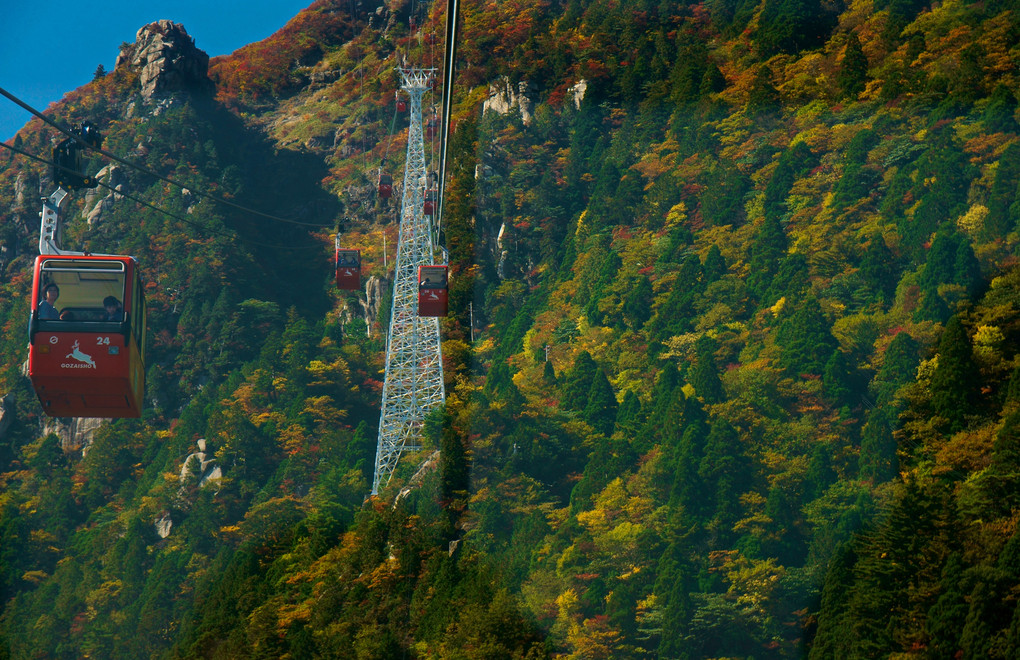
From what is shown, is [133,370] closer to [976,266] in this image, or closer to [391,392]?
[391,392]

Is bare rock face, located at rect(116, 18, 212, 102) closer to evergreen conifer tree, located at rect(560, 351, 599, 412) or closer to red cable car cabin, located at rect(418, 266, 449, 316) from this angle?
evergreen conifer tree, located at rect(560, 351, 599, 412)

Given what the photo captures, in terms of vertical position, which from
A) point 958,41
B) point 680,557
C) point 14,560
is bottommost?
point 14,560

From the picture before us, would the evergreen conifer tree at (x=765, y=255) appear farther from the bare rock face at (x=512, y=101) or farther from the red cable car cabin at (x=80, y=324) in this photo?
the red cable car cabin at (x=80, y=324)

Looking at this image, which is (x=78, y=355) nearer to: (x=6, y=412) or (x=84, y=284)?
(x=84, y=284)

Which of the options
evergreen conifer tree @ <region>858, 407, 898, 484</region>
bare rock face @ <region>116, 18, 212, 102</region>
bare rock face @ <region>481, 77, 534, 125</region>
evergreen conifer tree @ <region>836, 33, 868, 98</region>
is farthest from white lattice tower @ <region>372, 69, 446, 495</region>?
bare rock face @ <region>116, 18, 212, 102</region>

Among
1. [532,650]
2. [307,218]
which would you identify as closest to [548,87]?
[307,218]

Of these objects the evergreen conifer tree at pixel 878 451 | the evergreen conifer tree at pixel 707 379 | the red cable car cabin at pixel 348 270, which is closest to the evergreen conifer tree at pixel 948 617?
the evergreen conifer tree at pixel 878 451
